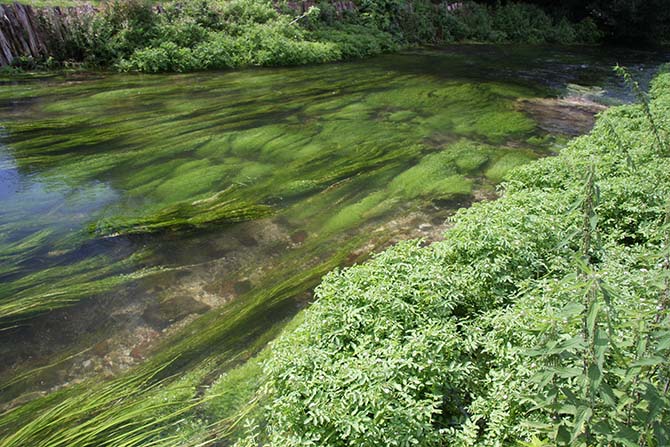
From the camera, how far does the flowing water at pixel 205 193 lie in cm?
385

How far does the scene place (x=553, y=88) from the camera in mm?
12891

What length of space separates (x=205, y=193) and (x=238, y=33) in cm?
971

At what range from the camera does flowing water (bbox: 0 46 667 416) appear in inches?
151

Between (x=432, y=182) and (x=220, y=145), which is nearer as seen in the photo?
(x=432, y=182)

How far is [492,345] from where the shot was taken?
2.69 metres

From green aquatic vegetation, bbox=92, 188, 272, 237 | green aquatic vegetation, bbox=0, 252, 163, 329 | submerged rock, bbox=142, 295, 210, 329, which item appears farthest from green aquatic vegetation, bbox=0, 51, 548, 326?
submerged rock, bbox=142, 295, 210, 329

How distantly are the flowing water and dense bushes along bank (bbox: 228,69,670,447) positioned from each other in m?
1.13

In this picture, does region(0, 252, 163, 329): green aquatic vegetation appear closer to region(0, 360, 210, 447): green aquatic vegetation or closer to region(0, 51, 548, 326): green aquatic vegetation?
region(0, 51, 548, 326): green aquatic vegetation

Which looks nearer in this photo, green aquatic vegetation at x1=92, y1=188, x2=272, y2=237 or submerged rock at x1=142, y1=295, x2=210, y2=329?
submerged rock at x1=142, y1=295, x2=210, y2=329

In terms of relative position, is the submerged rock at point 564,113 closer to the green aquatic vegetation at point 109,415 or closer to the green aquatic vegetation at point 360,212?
the green aquatic vegetation at point 360,212

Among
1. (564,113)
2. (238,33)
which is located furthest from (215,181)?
(238,33)

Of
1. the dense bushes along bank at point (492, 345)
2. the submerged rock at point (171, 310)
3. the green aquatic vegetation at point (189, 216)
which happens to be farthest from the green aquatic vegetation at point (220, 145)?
the dense bushes along bank at point (492, 345)

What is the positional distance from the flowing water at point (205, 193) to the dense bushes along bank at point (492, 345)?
1135 millimetres

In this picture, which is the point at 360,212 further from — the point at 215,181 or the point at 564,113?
the point at 564,113
